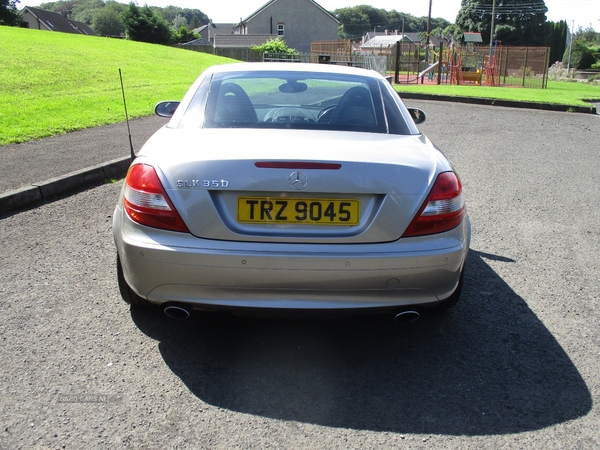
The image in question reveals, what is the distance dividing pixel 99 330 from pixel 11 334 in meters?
0.48

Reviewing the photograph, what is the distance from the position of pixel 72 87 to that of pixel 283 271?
17.1 meters

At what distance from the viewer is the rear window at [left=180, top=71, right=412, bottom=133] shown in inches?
141

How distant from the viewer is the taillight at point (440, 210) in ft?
9.76

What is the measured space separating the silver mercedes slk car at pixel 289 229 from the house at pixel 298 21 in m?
76.2

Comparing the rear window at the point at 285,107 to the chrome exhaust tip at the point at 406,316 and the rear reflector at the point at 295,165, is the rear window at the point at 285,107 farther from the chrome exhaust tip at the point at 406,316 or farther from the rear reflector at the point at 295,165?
the chrome exhaust tip at the point at 406,316

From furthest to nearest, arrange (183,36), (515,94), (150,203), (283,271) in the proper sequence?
1. (183,36)
2. (515,94)
3. (150,203)
4. (283,271)

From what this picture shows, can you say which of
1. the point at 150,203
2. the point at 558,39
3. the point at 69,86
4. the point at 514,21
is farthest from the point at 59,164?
the point at 558,39

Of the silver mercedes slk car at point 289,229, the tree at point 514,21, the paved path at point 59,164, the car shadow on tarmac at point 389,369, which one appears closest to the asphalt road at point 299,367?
the car shadow on tarmac at point 389,369

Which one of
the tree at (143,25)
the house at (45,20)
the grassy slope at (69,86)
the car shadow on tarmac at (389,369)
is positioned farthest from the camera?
the house at (45,20)

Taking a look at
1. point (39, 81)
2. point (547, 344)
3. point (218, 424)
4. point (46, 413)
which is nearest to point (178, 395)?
point (218, 424)

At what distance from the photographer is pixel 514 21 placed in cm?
7700

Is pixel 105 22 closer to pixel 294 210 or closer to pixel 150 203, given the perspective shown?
pixel 150 203

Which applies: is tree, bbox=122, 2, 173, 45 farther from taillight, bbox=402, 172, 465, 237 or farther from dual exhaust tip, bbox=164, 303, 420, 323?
taillight, bbox=402, 172, 465, 237

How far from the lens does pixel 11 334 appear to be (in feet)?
11.2
